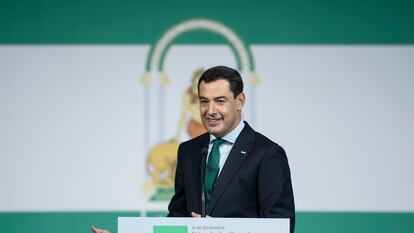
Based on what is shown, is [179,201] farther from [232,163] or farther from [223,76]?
[223,76]

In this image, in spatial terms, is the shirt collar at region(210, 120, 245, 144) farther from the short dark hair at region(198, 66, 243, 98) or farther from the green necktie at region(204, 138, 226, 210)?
the short dark hair at region(198, 66, 243, 98)

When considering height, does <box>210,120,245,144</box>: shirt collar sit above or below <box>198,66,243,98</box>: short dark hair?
below

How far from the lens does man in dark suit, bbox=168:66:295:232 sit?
259 centimetres

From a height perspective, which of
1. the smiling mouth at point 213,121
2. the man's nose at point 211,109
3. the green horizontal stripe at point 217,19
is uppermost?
the green horizontal stripe at point 217,19

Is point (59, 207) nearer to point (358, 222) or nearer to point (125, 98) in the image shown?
point (125, 98)

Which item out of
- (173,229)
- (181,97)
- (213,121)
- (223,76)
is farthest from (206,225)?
(181,97)

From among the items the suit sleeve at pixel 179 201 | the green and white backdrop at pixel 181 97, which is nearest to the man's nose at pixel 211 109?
the suit sleeve at pixel 179 201

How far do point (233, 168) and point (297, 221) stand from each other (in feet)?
7.96

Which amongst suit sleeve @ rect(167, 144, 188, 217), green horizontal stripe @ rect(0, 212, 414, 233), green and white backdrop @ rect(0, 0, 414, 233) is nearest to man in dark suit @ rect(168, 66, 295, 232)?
suit sleeve @ rect(167, 144, 188, 217)

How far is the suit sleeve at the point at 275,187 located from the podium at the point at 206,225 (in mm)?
159

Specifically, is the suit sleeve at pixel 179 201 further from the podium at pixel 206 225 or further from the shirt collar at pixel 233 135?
the podium at pixel 206 225

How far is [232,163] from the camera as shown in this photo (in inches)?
104

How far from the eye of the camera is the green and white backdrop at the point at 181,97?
4926 mm

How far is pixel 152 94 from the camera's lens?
4918 millimetres
